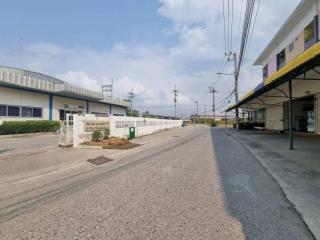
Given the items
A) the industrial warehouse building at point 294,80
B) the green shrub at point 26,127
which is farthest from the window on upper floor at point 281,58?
the green shrub at point 26,127

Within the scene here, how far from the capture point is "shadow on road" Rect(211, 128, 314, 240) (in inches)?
131

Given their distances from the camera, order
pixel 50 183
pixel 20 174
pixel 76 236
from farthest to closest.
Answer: pixel 20 174 < pixel 50 183 < pixel 76 236

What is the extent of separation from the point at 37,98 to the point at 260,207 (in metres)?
27.1

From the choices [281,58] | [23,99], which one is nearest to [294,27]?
[281,58]

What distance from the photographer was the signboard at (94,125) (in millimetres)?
14455

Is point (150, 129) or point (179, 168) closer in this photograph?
point (179, 168)

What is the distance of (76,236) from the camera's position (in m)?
3.22

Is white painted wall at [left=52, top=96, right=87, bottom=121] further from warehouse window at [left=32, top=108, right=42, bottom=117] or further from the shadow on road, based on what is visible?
the shadow on road

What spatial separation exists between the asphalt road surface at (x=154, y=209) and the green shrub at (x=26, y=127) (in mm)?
18173

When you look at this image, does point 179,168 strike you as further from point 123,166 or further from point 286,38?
point 286,38

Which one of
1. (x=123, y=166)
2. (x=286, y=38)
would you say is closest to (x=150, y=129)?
(x=286, y=38)

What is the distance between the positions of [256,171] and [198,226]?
14.5 ft

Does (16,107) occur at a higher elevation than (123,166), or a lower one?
higher

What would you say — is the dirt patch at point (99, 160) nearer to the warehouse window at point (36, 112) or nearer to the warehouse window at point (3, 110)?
the warehouse window at point (3, 110)
